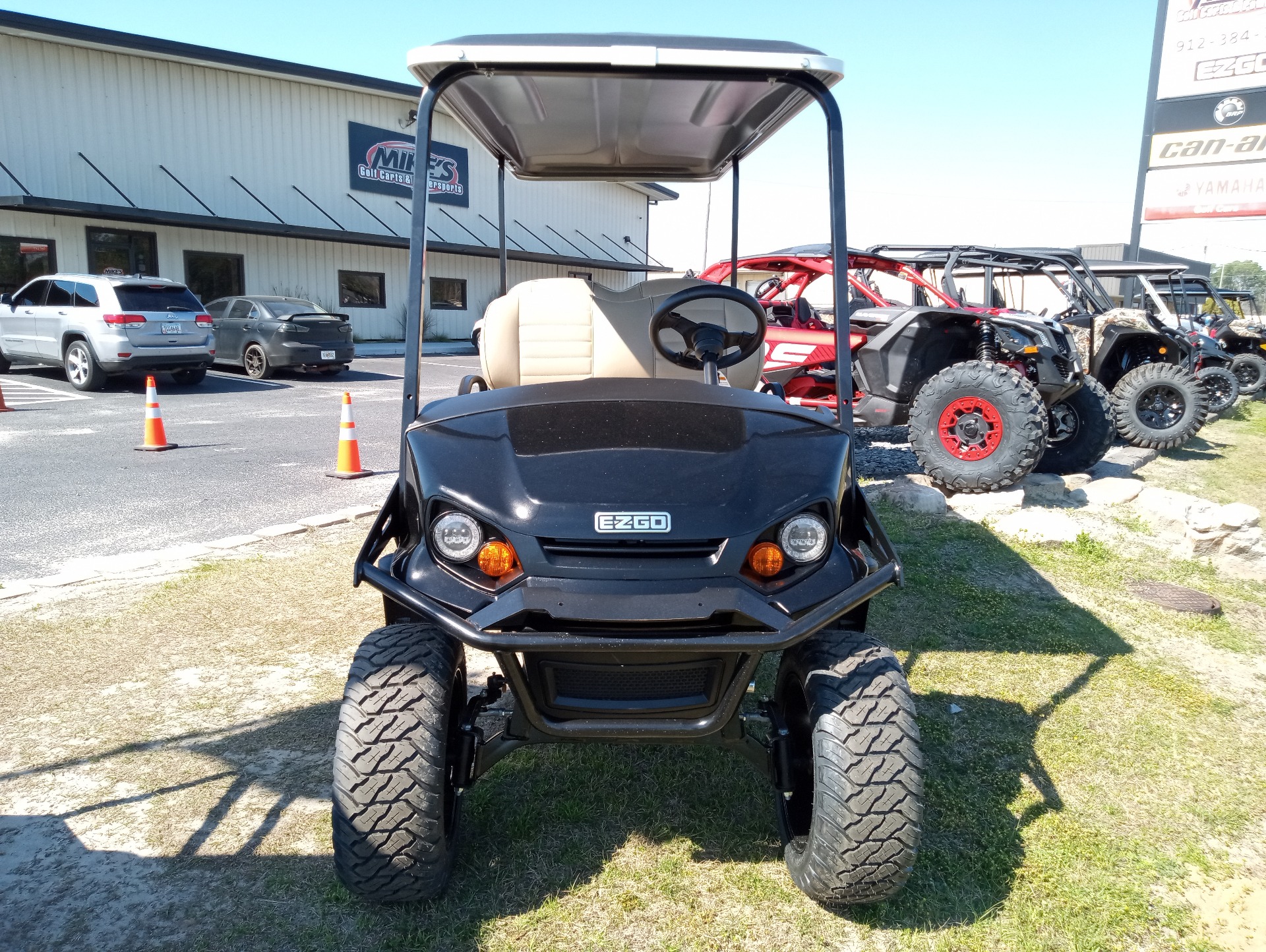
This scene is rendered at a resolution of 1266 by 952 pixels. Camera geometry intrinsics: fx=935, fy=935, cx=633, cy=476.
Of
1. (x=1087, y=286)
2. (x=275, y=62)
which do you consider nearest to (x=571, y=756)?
(x=1087, y=286)

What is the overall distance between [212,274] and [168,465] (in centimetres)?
1555

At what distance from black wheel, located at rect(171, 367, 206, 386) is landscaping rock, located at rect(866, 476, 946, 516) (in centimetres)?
1108

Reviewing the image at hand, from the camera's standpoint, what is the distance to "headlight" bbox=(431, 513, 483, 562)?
91.6 inches

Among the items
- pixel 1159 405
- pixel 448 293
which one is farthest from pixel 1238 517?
pixel 448 293

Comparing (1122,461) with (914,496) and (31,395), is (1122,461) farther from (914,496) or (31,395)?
(31,395)

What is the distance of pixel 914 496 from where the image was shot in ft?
23.2

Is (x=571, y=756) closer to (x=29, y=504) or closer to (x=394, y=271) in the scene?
(x=29, y=504)

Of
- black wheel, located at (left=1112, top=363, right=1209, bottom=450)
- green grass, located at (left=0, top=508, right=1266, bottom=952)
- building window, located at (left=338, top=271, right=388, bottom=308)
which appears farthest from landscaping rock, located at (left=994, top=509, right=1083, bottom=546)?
building window, located at (left=338, top=271, right=388, bottom=308)

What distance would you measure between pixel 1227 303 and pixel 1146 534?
12387mm

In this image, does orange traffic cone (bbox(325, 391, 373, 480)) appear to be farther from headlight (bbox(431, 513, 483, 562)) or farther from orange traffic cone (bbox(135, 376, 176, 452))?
headlight (bbox(431, 513, 483, 562))

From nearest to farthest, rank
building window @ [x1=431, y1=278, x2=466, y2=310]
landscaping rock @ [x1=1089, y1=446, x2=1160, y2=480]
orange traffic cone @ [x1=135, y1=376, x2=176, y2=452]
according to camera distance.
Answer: orange traffic cone @ [x1=135, y1=376, x2=176, y2=452], landscaping rock @ [x1=1089, y1=446, x2=1160, y2=480], building window @ [x1=431, y1=278, x2=466, y2=310]

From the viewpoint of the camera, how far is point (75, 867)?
266 centimetres

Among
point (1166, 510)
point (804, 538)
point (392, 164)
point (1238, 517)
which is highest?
point (392, 164)

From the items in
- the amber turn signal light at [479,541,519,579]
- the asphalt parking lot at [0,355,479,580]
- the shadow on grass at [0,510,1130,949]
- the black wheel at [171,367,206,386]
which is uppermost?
the amber turn signal light at [479,541,519,579]
